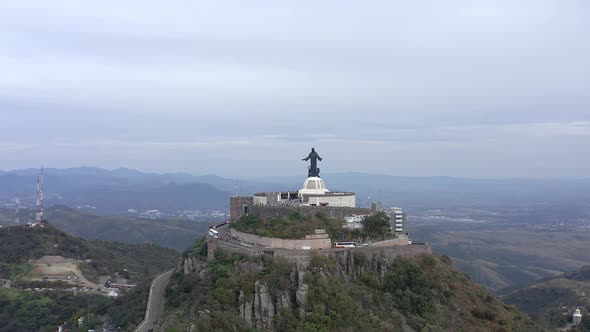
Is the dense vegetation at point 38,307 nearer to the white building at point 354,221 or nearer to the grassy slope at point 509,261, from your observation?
the white building at point 354,221

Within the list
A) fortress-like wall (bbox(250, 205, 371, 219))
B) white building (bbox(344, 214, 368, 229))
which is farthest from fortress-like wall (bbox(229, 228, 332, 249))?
fortress-like wall (bbox(250, 205, 371, 219))

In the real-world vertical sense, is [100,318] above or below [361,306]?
below

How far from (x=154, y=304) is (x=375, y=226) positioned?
20.9m

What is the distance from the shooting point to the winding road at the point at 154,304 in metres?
47.1

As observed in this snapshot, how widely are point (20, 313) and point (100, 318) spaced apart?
26982 millimetres

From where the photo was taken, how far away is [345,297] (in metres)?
40.7

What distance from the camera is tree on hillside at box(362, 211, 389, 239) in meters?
49.9

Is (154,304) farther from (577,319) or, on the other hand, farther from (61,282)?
(577,319)

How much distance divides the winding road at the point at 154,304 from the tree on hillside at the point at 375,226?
18711 mm

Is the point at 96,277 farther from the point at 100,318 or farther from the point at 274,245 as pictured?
the point at 274,245

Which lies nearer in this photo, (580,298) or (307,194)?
(307,194)

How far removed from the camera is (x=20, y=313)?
78750 mm

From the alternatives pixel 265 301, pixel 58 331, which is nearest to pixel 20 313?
pixel 58 331

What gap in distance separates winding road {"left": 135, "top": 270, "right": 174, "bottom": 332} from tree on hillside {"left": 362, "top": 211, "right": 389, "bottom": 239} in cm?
1871
